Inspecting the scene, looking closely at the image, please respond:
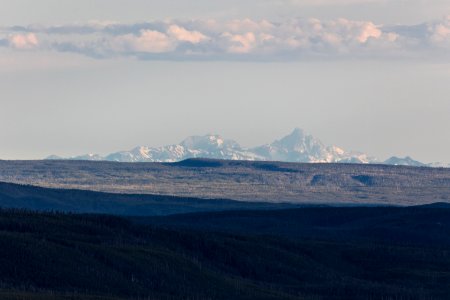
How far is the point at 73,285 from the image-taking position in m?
110

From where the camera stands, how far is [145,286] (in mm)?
114812

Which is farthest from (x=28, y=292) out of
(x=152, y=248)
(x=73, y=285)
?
(x=152, y=248)

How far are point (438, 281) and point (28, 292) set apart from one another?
45.3 meters

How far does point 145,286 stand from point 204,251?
2287 cm

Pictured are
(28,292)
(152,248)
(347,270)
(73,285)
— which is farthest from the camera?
(347,270)

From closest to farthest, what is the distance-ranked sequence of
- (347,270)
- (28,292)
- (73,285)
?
(28,292), (73,285), (347,270)

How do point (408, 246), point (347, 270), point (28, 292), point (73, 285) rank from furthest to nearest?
point (408, 246)
point (347, 270)
point (73, 285)
point (28, 292)

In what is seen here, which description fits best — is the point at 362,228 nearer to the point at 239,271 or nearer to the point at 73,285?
the point at 239,271

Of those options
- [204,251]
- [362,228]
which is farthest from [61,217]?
[362,228]

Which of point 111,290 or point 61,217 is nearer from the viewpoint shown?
point 111,290

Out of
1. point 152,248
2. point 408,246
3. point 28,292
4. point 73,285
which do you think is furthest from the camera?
point 408,246

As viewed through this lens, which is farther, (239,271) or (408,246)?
(408,246)

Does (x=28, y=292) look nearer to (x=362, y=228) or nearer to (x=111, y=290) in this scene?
(x=111, y=290)

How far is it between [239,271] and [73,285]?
2601 cm
